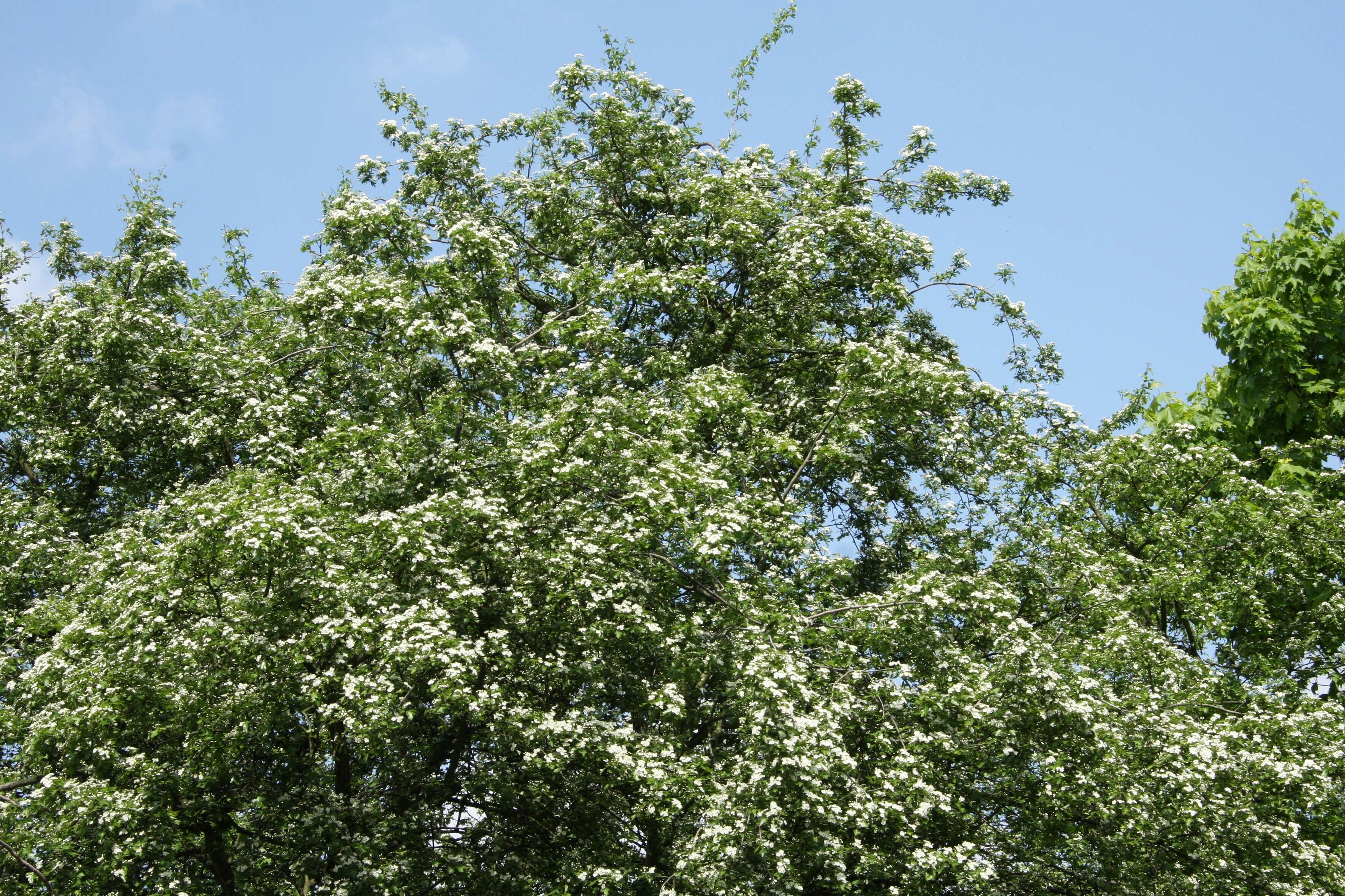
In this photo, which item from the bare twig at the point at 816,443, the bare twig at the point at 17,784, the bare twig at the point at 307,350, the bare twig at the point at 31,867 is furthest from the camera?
the bare twig at the point at 307,350

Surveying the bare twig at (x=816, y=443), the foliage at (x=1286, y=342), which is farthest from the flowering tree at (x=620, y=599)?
the foliage at (x=1286, y=342)

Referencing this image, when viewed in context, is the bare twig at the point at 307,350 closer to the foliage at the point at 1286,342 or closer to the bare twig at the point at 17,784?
the bare twig at the point at 17,784

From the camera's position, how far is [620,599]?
1369cm

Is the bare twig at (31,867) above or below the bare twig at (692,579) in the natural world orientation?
below

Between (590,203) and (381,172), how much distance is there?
4256 millimetres

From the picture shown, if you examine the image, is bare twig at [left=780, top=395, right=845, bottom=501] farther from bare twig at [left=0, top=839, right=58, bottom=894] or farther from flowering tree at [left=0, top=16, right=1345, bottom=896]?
bare twig at [left=0, top=839, right=58, bottom=894]

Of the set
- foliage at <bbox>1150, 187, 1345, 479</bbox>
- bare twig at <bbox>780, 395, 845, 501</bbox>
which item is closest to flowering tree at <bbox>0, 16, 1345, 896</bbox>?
bare twig at <bbox>780, 395, 845, 501</bbox>

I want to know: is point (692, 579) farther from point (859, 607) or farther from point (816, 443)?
point (816, 443)

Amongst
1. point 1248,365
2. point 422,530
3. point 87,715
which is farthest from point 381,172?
point 1248,365

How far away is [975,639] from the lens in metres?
14.2

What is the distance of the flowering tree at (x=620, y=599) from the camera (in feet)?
40.1

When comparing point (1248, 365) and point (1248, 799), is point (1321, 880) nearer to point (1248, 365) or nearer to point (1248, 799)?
point (1248, 799)

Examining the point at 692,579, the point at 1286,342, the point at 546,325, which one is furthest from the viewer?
the point at 1286,342

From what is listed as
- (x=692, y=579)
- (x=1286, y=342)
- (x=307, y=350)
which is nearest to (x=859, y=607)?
(x=692, y=579)
